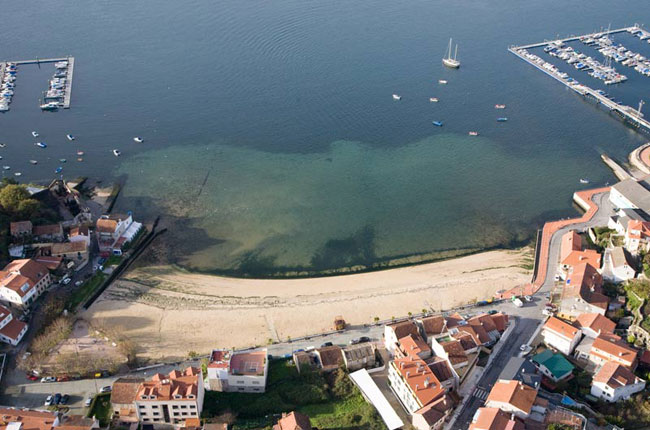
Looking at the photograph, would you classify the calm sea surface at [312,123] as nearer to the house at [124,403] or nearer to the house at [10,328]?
the house at [10,328]

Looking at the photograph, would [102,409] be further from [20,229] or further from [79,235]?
[20,229]

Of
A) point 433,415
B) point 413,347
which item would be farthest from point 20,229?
point 433,415

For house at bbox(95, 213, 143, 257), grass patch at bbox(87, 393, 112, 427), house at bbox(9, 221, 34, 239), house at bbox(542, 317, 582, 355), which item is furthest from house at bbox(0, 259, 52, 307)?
house at bbox(542, 317, 582, 355)

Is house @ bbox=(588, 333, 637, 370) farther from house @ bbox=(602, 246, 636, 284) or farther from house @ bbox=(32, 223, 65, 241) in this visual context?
house @ bbox=(32, 223, 65, 241)

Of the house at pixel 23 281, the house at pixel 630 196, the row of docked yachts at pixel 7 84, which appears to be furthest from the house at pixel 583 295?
the row of docked yachts at pixel 7 84

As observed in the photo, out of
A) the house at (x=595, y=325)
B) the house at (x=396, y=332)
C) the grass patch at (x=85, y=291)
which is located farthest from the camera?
the grass patch at (x=85, y=291)
